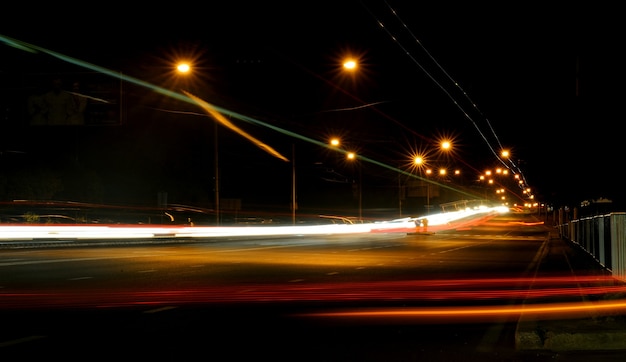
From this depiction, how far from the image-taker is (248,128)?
74875 mm

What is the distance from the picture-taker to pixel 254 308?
1194cm

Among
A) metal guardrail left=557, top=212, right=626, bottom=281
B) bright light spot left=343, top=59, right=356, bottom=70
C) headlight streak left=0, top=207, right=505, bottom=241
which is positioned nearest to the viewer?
metal guardrail left=557, top=212, right=626, bottom=281

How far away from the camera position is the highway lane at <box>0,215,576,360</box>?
8.70 m

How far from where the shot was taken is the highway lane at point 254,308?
8703 millimetres

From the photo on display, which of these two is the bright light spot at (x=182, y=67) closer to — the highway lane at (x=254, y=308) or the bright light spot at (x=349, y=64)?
the bright light spot at (x=349, y=64)

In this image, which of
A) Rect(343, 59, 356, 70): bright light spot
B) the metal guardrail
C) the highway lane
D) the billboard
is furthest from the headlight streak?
the metal guardrail

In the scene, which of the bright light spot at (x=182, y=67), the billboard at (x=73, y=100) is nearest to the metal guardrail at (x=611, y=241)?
the billboard at (x=73, y=100)

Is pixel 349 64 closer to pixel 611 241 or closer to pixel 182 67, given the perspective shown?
pixel 182 67

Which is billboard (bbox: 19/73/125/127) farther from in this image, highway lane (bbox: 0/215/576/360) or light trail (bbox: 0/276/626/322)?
light trail (bbox: 0/276/626/322)

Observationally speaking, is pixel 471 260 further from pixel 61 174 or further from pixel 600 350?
pixel 61 174

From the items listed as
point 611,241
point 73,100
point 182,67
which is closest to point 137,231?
point 182,67

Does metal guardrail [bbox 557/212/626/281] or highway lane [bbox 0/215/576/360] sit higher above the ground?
metal guardrail [bbox 557/212/626/281]

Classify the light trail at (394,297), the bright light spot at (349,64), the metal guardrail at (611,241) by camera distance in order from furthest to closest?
1. the bright light spot at (349,64)
2. the metal guardrail at (611,241)
3. the light trail at (394,297)

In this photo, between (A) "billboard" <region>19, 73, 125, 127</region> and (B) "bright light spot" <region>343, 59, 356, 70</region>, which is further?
(B) "bright light spot" <region>343, 59, 356, 70</region>
